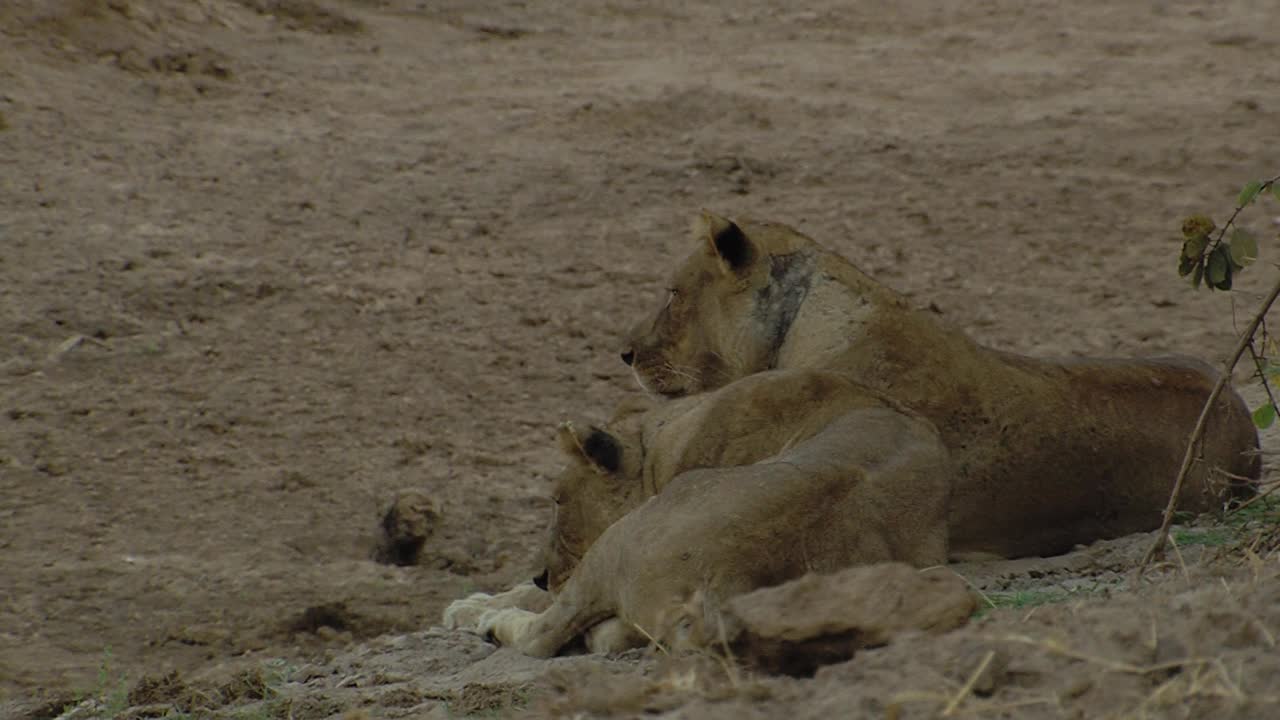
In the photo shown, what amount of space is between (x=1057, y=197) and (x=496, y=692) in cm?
770

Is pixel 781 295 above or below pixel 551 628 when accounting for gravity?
above

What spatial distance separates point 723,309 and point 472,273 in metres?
3.77

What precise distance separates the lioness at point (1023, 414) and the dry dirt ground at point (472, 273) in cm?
19

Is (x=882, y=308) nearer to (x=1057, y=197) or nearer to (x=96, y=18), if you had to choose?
(x=1057, y=197)

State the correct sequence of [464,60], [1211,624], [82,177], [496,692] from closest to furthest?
[1211,624] < [496,692] < [82,177] < [464,60]

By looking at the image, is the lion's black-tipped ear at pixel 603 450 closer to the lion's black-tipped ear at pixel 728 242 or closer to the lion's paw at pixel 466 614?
the lion's paw at pixel 466 614

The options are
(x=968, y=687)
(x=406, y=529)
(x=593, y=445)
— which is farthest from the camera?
(x=406, y=529)

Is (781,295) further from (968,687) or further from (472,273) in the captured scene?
(472,273)

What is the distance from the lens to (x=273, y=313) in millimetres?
9523

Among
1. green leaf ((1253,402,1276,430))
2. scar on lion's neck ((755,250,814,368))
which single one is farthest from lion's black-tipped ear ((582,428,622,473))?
green leaf ((1253,402,1276,430))

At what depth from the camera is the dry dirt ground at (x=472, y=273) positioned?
466cm

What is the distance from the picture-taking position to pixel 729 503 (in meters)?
4.66

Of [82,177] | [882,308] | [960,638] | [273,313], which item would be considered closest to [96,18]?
[82,177]

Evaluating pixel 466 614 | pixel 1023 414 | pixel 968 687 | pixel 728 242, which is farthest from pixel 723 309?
pixel 968 687
